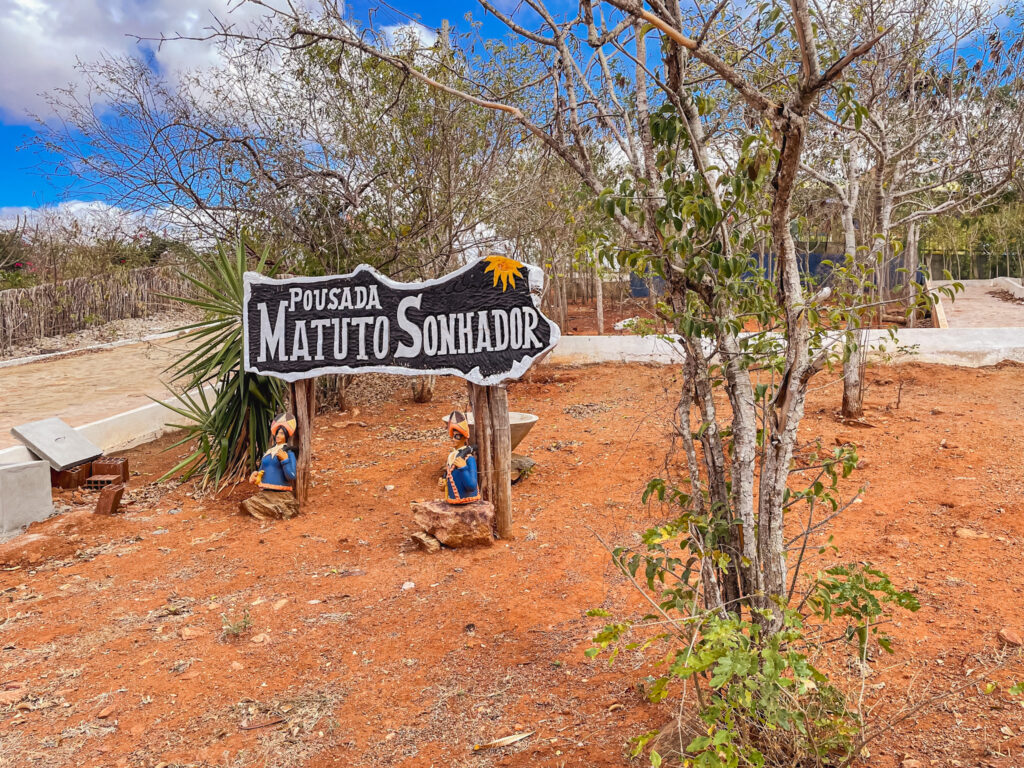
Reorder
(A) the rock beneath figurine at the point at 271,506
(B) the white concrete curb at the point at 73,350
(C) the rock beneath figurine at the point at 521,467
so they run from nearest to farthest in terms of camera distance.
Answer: (A) the rock beneath figurine at the point at 271,506
(C) the rock beneath figurine at the point at 521,467
(B) the white concrete curb at the point at 73,350

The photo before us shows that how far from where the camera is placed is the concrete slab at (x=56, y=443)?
668 centimetres

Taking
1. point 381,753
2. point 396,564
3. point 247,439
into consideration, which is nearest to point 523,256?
point 247,439

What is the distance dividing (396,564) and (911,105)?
7.38 m

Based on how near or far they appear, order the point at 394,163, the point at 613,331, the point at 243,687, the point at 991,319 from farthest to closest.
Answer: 1. the point at 613,331
2. the point at 991,319
3. the point at 394,163
4. the point at 243,687

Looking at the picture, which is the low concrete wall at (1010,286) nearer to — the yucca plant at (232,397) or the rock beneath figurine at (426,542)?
the rock beneath figurine at (426,542)

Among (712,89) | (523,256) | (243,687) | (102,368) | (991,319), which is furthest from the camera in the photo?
(991,319)

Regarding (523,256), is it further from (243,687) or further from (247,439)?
(243,687)

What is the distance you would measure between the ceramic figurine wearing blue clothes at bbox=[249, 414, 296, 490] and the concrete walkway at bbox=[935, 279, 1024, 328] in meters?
14.4

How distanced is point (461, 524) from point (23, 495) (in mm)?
3702

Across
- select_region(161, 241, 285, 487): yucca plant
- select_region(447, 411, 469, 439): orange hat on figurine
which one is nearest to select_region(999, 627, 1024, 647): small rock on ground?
select_region(447, 411, 469, 439): orange hat on figurine

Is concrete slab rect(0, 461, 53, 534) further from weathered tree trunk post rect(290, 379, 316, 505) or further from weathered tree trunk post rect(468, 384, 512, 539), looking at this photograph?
weathered tree trunk post rect(468, 384, 512, 539)

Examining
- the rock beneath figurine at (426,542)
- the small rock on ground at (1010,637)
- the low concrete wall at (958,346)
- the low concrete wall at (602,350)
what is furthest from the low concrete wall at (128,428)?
the small rock on ground at (1010,637)

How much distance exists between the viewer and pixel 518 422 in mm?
7211

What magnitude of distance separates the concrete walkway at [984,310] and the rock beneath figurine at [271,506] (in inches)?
572
